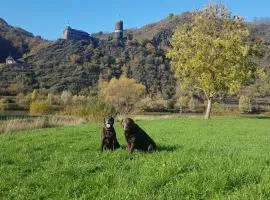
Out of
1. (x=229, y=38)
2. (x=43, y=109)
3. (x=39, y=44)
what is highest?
(x=39, y=44)

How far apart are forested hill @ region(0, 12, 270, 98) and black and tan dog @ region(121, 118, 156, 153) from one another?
112099mm

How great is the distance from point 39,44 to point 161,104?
91.2 m

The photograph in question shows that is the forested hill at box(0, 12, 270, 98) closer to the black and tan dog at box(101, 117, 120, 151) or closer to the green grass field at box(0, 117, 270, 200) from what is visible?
the black and tan dog at box(101, 117, 120, 151)

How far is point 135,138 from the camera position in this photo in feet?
47.2

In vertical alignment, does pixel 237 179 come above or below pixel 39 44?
below

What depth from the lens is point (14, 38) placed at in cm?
19338

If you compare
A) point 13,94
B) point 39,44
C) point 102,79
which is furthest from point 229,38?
point 39,44

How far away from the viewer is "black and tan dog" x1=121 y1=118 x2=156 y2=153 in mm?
14375

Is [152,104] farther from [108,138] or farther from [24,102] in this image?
[108,138]

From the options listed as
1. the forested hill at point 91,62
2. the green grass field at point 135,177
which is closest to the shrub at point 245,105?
the forested hill at point 91,62

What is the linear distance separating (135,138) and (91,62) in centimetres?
14744

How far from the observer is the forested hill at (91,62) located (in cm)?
13912

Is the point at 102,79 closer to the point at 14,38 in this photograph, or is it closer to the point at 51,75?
the point at 51,75

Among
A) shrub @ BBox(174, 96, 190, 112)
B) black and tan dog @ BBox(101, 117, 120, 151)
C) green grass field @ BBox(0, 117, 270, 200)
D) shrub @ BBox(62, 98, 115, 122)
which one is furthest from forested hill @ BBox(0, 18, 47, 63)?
green grass field @ BBox(0, 117, 270, 200)
